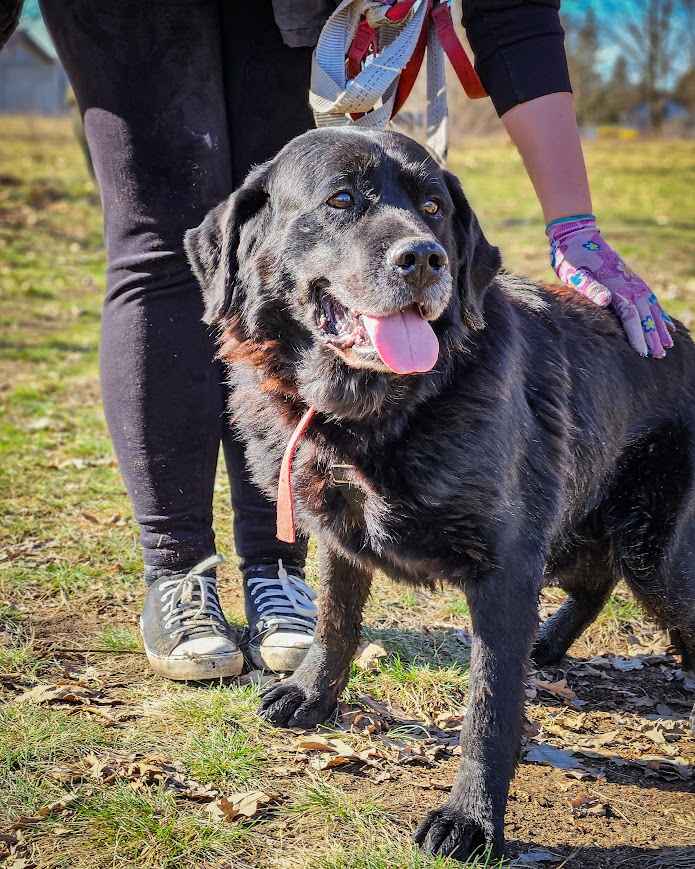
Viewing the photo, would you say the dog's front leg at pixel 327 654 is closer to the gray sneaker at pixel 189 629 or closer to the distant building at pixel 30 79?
the gray sneaker at pixel 189 629

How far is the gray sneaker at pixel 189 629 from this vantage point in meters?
2.88

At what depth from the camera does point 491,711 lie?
2.22 meters

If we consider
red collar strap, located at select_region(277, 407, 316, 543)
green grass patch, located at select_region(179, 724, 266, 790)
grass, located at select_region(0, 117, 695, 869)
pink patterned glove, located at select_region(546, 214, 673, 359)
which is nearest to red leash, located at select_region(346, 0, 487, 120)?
pink patterned glove, located at select_region(546, 214, 673, 359)

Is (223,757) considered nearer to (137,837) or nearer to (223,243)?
(137,837)

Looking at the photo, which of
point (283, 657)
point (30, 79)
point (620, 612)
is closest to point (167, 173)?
point (283, 657)

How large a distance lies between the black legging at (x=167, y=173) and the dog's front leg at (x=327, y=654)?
54cm

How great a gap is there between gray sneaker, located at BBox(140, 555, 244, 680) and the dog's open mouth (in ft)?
3.33

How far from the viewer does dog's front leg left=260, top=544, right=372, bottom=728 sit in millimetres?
2705

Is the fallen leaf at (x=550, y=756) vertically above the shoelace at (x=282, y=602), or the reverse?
the shoelace at (x=282, y=602)

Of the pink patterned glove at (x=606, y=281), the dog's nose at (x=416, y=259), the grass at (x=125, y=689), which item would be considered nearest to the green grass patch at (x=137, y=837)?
the grass at (x=125, y=689)

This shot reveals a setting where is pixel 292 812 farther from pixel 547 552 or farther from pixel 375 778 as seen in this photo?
pixel 547 552

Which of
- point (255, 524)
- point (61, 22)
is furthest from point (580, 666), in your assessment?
point (61, 22)

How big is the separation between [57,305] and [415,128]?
5.46 m

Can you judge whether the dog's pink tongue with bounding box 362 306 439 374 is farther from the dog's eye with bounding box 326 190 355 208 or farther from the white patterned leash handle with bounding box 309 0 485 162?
the white patterned leash handle with bounding box 309 0 485 162
